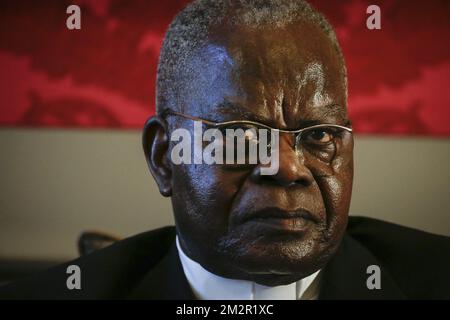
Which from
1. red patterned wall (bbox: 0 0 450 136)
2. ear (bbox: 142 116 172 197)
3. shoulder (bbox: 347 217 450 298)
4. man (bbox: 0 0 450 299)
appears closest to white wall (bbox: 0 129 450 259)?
red patterned wall (bbox: 0 0 450 136)

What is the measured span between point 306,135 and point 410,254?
41 centimetres

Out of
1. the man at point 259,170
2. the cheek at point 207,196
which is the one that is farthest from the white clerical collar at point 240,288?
the cheek at point 207,196

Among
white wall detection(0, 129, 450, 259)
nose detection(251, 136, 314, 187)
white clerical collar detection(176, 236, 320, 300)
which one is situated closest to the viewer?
nose detection(251, 136, 314, 187)

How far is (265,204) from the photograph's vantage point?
0.97 metres

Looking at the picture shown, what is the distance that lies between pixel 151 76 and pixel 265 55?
792mm

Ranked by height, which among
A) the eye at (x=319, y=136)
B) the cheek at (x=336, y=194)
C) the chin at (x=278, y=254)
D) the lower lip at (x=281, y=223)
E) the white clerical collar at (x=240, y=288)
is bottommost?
the white clerical collar at (x=240, y=288)

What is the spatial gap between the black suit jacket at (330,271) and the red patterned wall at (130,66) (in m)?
0.39

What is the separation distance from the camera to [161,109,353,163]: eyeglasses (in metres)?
0.99

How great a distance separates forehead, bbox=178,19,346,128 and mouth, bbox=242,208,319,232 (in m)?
0.14

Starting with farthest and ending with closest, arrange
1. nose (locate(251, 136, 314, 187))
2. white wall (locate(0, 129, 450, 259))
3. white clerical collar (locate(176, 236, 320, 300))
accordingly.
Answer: white wall (locate(0, 129, 450, 259)), white clerical collar (locate(176, 236, 320, 300)), nose (locate(251, 136, 314, 187))

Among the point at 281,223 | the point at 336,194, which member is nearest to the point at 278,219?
the point at 281,223

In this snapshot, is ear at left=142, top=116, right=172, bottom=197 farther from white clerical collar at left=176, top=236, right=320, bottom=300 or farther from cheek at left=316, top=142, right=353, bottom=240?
cheek at left=316, top=142, right=353, bottom=240

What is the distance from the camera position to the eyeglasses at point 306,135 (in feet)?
3.26

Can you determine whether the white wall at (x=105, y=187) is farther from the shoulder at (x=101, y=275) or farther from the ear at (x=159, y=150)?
the ear at (x=159, y=150)
